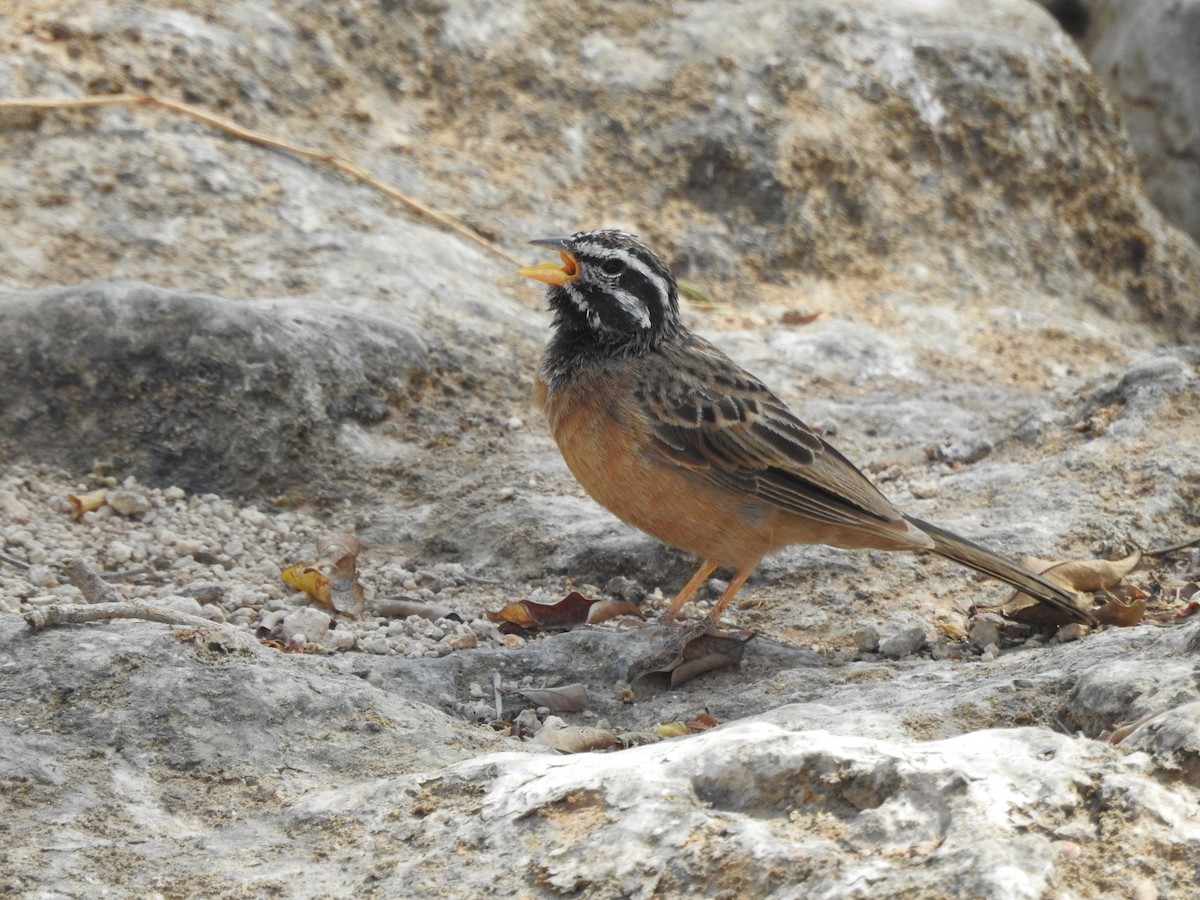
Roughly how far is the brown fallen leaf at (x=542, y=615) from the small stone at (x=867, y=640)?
3.71 ft

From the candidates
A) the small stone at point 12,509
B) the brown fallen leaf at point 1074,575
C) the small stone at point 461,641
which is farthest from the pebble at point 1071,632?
the small stone at point 12,509

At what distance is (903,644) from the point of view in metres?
5.32

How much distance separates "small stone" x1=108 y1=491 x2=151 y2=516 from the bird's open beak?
2045 mm

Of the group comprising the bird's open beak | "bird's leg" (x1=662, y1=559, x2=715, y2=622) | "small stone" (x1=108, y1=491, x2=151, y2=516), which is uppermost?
the bird's open beak

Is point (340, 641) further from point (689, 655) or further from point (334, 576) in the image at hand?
point (689, 655)

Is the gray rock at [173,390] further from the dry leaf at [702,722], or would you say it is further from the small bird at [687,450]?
the dry leaf at [702,722]

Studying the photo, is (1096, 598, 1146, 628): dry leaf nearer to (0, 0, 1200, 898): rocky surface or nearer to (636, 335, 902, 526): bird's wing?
(0, 0, 1200, 898): rocky surface

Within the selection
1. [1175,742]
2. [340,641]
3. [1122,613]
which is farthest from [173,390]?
[1175,742]

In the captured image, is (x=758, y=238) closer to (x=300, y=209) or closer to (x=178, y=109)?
(x=300, y=209)

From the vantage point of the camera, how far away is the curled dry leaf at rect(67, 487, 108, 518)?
20.6 ft

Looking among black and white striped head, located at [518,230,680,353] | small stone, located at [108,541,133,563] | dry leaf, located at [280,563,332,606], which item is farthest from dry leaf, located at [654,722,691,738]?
small stone, located at [108,541,133,563]

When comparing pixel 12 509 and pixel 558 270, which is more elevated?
pixel 558 270

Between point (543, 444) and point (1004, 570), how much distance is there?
278cm

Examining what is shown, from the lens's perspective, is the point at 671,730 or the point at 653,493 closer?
the point at 671,730
